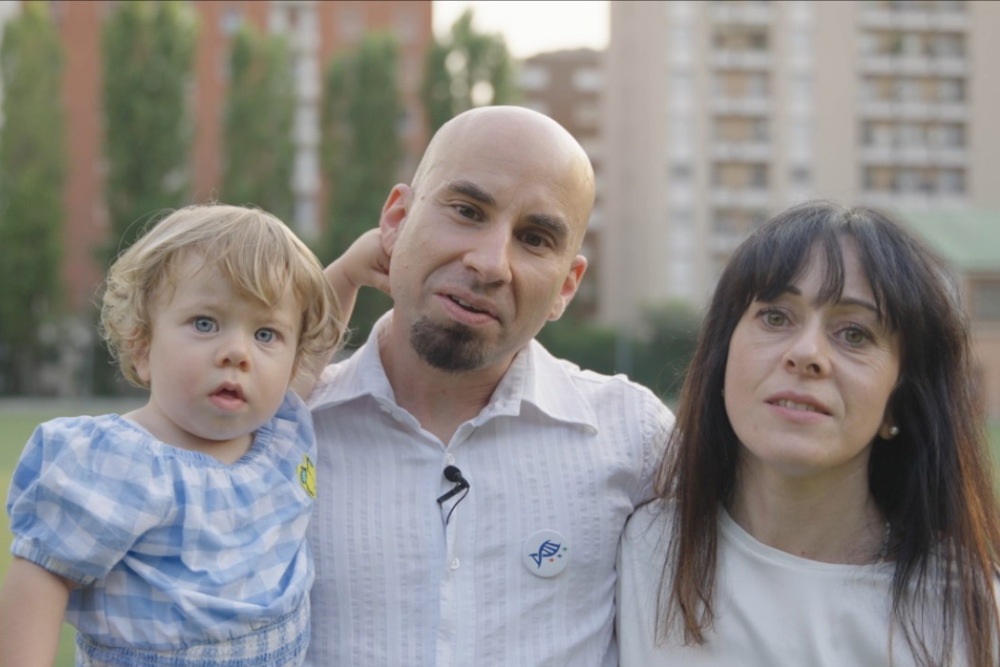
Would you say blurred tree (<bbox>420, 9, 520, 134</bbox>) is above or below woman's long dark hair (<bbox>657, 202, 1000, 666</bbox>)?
above

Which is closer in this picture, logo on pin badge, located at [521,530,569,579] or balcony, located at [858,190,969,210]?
logo on pin badge, located at [521,530,569,579]

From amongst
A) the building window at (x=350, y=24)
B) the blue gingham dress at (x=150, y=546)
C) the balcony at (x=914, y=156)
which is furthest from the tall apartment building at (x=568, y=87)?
the blue gingham dress at (x=150, y=546)

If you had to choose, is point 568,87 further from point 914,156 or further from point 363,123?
point 363,123

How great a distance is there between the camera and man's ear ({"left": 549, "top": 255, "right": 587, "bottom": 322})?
2887 millimetres

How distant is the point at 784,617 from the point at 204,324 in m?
1.33

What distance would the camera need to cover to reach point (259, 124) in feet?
121

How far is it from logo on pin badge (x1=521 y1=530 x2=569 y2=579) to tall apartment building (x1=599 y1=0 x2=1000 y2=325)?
4769 centimetres

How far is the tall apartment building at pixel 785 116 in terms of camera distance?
50719 millimetres

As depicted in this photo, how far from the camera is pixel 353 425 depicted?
9.26 feet

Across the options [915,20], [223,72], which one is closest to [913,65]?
[915,20]

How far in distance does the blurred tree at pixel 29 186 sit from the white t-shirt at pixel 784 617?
118ft

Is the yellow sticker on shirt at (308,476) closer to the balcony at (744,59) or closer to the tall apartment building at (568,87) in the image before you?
the balcony at (744,59)

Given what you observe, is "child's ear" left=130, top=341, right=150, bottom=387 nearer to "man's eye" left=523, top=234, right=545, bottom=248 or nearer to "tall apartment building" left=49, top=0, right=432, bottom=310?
"man's eye" left=523, top=234, right=545, bottom=248

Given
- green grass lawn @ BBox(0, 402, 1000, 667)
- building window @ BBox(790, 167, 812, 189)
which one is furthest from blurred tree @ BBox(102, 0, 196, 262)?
building window @ BBox(790, 167, 812, 189)
